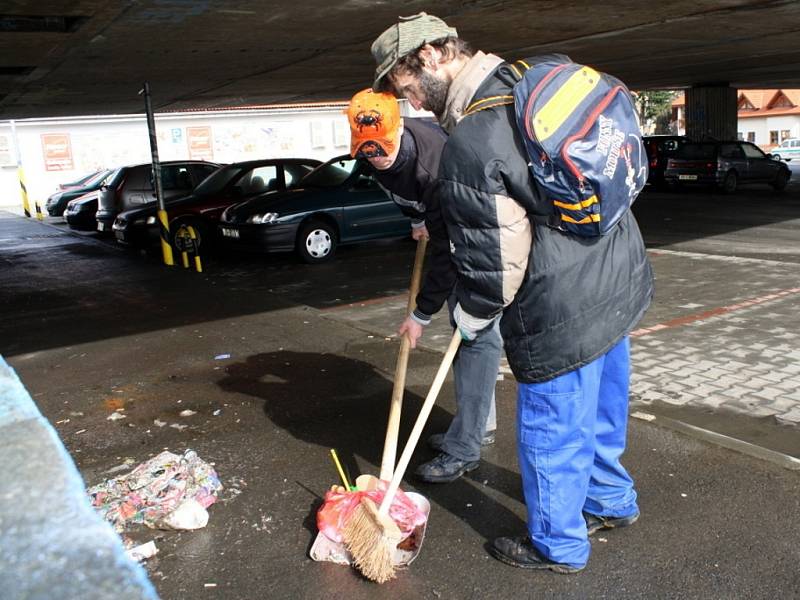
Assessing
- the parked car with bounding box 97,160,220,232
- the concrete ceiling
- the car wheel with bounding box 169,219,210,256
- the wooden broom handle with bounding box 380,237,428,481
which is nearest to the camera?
the wooden broom handle with bounding box 380,237,428,481

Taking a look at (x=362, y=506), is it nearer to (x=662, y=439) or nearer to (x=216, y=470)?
(x=216, y=470)

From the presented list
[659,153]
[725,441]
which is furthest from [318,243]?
[659,153]

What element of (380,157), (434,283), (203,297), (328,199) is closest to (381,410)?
(434,283)

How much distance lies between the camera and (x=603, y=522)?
10.5 feet

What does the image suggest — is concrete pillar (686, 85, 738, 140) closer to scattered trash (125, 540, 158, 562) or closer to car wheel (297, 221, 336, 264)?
car wheel (297, 221, 336, 264)

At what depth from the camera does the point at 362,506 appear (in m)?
3.02

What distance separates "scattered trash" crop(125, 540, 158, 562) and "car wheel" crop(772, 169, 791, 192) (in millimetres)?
21323

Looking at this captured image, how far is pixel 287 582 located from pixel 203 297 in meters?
6.26

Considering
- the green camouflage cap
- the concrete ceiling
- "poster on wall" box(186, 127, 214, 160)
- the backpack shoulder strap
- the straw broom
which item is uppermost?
the concrete ceiling

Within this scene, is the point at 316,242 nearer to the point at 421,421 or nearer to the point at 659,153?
the point at 421,421

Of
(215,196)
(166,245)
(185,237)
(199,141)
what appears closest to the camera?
(166,245)

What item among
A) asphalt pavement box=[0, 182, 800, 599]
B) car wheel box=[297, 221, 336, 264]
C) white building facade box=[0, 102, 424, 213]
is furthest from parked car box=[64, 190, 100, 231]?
white building facade box=[0, 102, 424, 213]

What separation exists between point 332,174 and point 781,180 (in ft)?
48.1

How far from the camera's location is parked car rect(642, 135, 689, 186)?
71.7 feet
